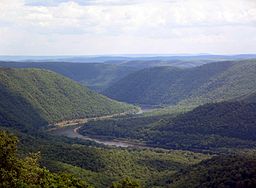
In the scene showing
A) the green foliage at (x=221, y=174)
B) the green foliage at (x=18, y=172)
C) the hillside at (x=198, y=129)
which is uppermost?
the green foliage at (x=18, y=172)

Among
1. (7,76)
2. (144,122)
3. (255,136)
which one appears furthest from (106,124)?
(255,136)

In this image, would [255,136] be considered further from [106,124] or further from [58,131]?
[58,131]

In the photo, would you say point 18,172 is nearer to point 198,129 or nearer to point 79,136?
point 198,129

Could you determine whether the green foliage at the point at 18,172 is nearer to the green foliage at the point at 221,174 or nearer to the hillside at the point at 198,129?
the green foliage at the point at 221,174

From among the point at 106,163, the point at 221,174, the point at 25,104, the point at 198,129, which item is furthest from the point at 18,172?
the point at 25,104

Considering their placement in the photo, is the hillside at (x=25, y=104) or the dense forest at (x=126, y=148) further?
the hillside at (x=25, y=104)

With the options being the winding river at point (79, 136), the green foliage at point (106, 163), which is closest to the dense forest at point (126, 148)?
the green foliage at point (106, 163)

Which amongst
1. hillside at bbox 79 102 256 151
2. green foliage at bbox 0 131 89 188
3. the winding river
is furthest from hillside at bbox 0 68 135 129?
green foliage at bbox 0 131 89 188

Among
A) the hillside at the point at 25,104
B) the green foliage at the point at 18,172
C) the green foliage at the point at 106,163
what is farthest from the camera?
the hillside at the point at 25,104
